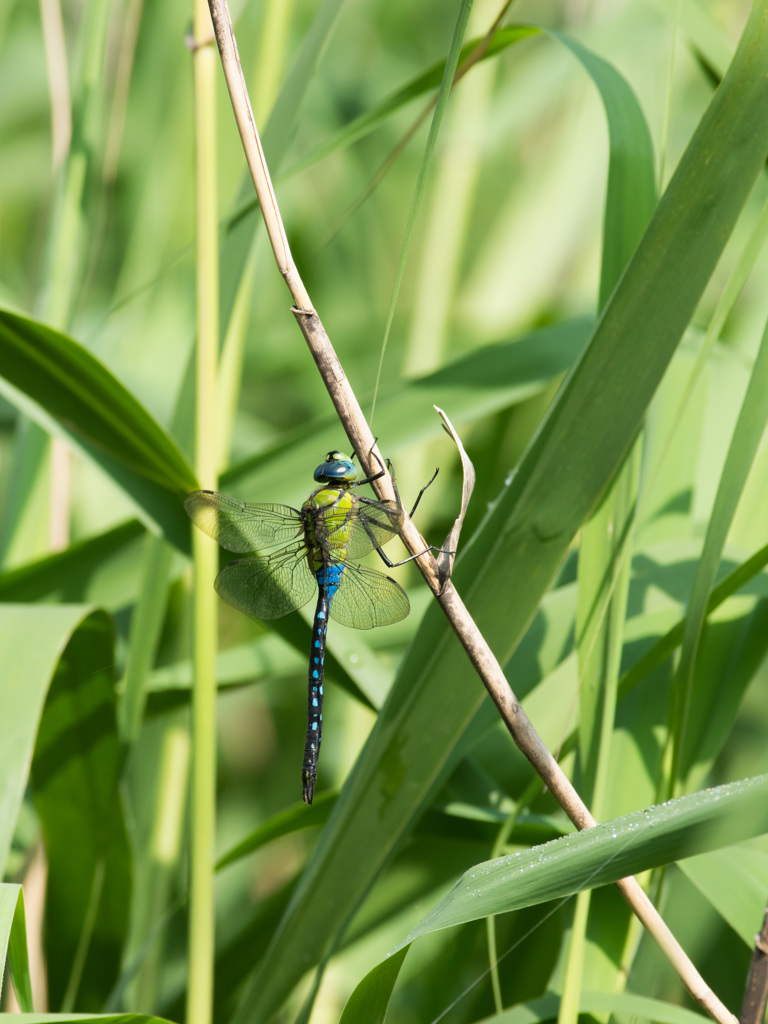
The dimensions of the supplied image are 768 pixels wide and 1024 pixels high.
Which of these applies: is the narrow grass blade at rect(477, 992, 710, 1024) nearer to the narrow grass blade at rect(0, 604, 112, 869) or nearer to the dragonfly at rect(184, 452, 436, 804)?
the dragonfly at rect(184, 452, 436, 804)

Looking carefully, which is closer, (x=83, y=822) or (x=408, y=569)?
(x=83, y=822)

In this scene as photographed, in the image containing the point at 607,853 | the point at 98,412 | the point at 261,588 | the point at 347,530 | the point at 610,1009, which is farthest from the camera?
the point at 347,530

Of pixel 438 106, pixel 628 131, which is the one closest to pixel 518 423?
pixel 628 131

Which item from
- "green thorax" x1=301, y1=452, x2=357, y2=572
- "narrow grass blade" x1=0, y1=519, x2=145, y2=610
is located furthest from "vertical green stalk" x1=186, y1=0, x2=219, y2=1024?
"narrow grass blade" x1=0, y1=519, x2=145, y2=610

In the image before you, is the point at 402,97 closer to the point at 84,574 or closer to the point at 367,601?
the point at 367,601

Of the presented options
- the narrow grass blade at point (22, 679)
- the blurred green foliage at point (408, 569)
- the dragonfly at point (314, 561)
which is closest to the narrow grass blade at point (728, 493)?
the blurred green foliage at point (408, 569)

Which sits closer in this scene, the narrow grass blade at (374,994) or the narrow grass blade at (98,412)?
the narrow grass blade at (374,994)

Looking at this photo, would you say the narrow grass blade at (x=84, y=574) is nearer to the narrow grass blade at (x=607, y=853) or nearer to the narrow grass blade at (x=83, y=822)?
the narrow grass blade at (x=83, y=822)

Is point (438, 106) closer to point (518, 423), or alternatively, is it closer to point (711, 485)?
point (711, 485)

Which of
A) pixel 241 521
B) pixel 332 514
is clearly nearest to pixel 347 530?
pixel 332 514
